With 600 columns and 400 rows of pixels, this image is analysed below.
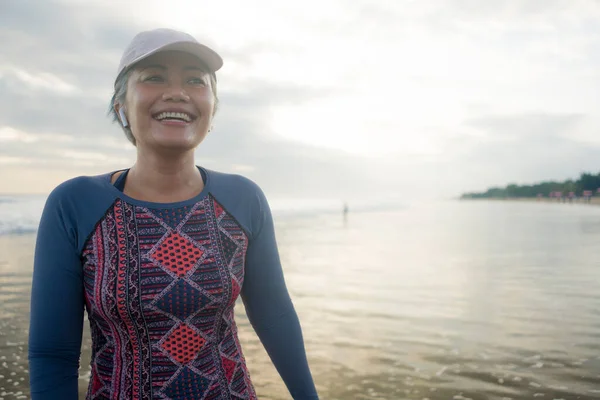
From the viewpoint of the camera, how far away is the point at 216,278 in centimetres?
163

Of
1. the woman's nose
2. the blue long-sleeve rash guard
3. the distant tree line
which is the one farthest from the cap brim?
the distant tree line

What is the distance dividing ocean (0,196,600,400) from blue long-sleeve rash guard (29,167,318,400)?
3297 millimetres

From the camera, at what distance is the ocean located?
194 inches

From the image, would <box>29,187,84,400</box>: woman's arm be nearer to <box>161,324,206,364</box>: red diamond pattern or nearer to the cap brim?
<box>161,324,206,364</box>: red diamond pattern

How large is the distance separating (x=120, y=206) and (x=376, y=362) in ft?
14.8

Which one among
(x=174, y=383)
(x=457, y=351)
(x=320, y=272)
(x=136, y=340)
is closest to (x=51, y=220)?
(x=136, y=340)

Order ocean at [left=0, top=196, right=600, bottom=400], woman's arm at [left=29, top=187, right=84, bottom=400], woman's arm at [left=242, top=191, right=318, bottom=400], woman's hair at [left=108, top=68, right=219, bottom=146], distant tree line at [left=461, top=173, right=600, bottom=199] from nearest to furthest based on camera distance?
woman's arm at [left=29, top=187, right=84, bottom=400], woman's hair at [left=108, top=68, right=219, bottom=146], woman's arm at [left=242, top=191, right=318, bottom=400], ocean at [left=0, top=196, right=600, bottom=400], distant tree line at [left=461, top=173, right=600, bottom=199]

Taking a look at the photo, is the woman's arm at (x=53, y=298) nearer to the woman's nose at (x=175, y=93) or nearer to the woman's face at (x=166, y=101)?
the woman's face at (x=166, y=101)

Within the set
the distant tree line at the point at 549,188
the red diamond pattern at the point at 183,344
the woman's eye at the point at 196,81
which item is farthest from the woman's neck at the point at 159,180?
the distant tree line at the point at 549,188

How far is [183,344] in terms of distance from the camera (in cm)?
159

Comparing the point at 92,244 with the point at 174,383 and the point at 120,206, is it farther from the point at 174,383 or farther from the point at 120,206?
the point at 174,383

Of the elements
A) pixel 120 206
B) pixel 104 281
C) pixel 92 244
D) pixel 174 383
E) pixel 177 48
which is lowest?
pixel 174 383

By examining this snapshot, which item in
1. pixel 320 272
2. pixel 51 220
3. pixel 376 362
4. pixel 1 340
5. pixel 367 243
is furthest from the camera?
pixel 367 243

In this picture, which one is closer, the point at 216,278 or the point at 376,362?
the point at 216,278
